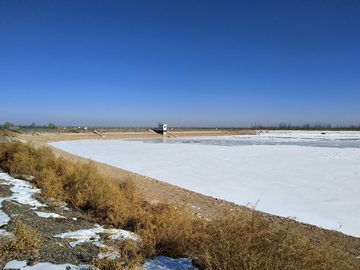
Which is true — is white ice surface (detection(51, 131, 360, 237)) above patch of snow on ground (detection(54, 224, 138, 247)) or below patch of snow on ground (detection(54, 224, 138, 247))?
below

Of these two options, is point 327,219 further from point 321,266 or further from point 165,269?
point 165,269

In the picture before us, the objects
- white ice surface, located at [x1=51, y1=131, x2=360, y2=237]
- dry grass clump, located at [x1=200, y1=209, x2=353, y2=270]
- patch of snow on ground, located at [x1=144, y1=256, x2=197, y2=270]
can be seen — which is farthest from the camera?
white ice surface, located at [x1=51, y1=131, x2=360, y2=237]

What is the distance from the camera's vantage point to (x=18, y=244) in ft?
11.0

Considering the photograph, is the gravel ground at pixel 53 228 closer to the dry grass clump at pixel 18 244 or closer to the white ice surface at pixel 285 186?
the dry grass clump at pixel 18 244

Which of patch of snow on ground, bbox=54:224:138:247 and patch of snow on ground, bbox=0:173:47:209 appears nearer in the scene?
patch of snow on ground, bbox=54:224:138:247

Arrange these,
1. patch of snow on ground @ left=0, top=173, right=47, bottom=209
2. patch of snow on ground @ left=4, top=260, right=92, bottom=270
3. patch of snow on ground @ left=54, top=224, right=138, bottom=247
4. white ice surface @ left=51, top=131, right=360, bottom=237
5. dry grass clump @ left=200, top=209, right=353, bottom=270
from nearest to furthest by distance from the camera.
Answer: dry grass clump @ left=200, top=209, right=353, bottom=270 → patch of snow on ground @ left=4, top=260, right=92, bottom=270 → patch of snow on ground @ left=54, top=224, right=138, bottom=247 → patch of snow on ground @ left=0, top=173, right=47, bottom=209 → white ice surface @ left=51, top=131, right=360, bottom=237

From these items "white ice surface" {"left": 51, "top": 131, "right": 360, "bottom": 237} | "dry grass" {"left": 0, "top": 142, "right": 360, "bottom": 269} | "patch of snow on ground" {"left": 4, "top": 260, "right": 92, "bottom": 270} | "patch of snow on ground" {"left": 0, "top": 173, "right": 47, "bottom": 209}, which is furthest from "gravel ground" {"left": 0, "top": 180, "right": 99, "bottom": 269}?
"white ice surface" {"left": 51, "top": 131, "right": 360, "bottom": 237}

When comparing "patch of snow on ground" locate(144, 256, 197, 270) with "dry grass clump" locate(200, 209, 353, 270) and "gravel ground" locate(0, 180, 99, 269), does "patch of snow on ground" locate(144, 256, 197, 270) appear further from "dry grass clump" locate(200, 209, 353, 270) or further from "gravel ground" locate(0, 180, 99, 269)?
"gravel ground" locate(0, 180, 99, 269)

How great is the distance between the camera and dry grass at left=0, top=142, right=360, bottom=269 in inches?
108

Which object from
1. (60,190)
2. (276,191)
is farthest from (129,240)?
(276,191)

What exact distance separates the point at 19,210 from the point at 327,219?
24.8 feet

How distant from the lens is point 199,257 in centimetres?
381

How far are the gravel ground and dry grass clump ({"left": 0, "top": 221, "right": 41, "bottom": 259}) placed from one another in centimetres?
8

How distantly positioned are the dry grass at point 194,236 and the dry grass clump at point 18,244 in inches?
48.7
